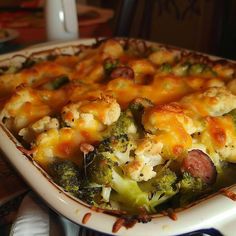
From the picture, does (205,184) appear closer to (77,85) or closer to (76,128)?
(76,128)

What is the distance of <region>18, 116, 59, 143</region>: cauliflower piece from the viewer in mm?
897

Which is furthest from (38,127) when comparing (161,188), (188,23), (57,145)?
(188,23)

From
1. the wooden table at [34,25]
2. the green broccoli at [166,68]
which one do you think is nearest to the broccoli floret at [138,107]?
the green broccoli at [166,68]

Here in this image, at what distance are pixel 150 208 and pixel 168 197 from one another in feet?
0.17

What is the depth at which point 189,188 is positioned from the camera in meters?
0.76

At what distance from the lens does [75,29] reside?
166 centimetres

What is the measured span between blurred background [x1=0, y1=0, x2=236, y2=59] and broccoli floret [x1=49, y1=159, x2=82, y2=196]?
128 cm

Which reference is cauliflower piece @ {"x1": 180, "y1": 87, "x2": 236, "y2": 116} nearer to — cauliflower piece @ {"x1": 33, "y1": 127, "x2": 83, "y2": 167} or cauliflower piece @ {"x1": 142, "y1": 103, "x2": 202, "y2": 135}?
cauliflower piece @ {"x1": 142, "y1": 103, "x2": 202, "y2": 135}

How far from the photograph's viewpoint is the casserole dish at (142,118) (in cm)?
63

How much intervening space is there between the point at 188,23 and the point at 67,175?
281 centimetres

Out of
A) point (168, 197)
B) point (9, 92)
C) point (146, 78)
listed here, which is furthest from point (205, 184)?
point (9, 92)

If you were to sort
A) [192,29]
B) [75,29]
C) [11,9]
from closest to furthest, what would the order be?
[75,29]
[11,9]
[192,29]

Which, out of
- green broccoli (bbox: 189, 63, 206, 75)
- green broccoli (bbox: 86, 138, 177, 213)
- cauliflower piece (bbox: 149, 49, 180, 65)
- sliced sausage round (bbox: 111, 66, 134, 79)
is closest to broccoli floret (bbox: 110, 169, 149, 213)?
green broccoli (bbox: 86, 138, 177, 213)

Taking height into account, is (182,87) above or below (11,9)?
above
